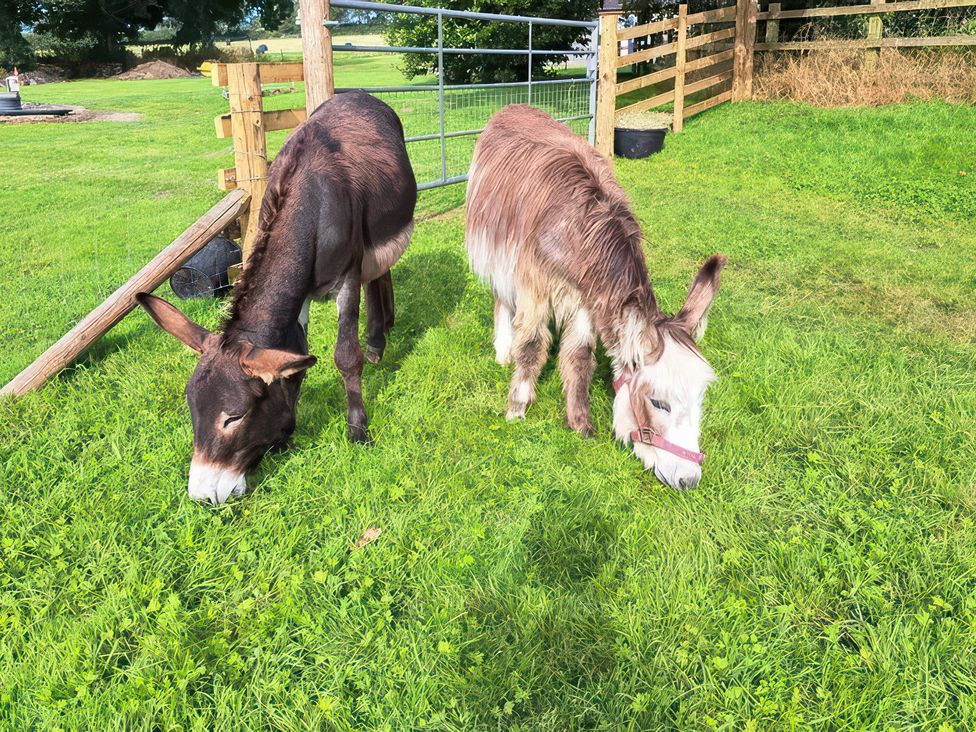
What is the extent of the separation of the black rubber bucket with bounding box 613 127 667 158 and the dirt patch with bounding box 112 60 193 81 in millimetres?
36610

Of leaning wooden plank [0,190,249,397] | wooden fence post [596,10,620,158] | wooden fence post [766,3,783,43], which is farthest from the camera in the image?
wooden fence post [766,3,783,43]

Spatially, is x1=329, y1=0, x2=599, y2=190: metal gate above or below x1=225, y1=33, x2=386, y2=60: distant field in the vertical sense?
below

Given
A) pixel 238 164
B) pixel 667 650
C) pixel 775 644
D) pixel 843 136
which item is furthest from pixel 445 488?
pixel 843 136

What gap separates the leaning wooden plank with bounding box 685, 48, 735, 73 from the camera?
1302 centimetres

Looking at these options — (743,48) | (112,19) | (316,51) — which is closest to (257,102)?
(316,51)

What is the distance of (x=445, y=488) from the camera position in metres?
3.20

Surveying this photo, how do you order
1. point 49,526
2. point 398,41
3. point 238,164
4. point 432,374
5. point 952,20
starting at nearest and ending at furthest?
point 49,526 < point 432,374 < point 238,164 < point 952,20 < point 398,41

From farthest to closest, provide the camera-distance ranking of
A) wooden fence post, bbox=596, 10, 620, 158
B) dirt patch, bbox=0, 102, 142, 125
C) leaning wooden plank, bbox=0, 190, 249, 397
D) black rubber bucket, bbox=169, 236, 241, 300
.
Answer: dirt patch, bbox=0, 102, 142, 125, wooden fence post, bbox=596, 10, 620, 158, black rubber bucket, bbox=169, 236, 241, 300, leaning wooden plank, bbox=0, 190, 249, 397

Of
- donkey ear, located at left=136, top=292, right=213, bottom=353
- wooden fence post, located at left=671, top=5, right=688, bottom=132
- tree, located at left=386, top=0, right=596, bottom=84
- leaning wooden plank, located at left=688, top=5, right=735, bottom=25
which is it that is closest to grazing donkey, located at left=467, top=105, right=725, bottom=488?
donkey ear, located at left=136, top=292, right=213, bottom=353

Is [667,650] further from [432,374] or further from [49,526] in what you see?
[49,526]

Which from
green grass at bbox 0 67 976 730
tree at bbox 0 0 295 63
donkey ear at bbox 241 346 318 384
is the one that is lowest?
green grass at bbox 0 67 976 730

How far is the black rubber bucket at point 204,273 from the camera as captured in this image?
5.50 m

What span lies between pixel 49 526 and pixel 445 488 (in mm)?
1831

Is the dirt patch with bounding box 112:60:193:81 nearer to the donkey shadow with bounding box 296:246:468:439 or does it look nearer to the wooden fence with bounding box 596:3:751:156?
the wooden fence with bounding box 596:3:751:156
